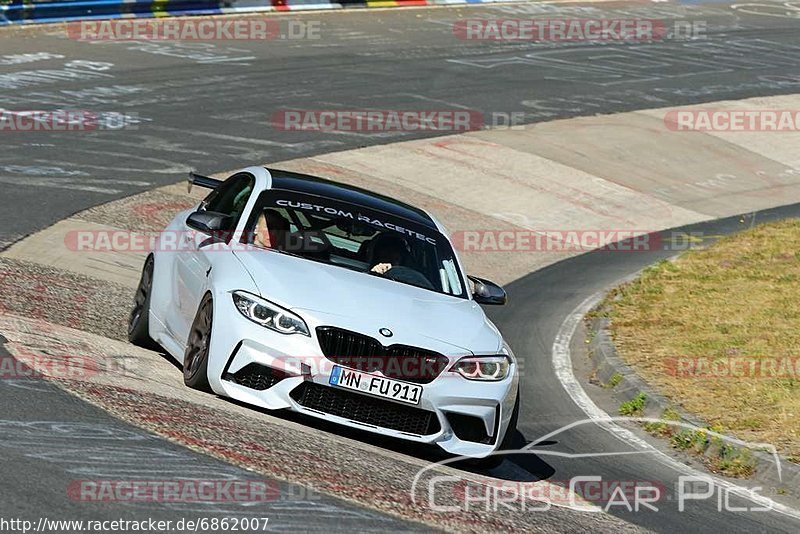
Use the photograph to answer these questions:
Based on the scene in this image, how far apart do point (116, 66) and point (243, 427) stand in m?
17.8

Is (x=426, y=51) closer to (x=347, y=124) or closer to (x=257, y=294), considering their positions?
(x=347, y=124)

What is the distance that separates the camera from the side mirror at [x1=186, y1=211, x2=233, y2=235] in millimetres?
9117

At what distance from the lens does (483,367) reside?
8258 mm

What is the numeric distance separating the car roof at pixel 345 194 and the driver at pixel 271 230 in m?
0.37

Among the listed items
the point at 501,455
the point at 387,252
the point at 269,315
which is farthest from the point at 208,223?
the point at 501,455

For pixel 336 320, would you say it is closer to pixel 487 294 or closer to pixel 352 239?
pixel 352 239

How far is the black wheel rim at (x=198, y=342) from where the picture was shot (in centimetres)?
820

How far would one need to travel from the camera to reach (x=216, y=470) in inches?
262

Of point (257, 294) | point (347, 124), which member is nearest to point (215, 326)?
point (257, 294)

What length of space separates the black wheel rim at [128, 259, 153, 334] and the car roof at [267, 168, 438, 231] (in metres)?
1.21
